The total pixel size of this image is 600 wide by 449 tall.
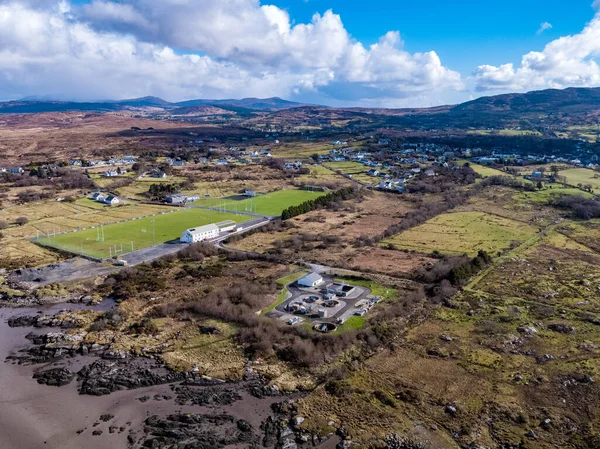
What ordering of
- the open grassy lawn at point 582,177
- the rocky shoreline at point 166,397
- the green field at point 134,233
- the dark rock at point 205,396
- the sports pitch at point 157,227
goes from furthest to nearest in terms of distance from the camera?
the open grassy lawn at point 582,177 → the sports pitch at point 157,227 → the green field at point 134,233 → the dark rock at point 205,396 → the rocky shoreline at point 166,397

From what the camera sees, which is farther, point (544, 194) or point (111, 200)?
point (544, 194)

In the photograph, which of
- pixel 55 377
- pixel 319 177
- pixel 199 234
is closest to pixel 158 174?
pixel 319 177

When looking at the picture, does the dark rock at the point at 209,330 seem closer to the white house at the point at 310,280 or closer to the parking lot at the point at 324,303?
the parking lot at the point at 324,303

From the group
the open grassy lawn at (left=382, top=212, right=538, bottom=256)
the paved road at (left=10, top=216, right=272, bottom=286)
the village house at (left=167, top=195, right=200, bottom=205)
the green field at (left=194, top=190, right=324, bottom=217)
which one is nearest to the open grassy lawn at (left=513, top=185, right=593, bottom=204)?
the open grassy lawn at (left=382, top=212, right=538, bottom=256)

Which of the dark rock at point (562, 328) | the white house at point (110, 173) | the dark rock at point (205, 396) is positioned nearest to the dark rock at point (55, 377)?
the dark rock at point (205, 396)

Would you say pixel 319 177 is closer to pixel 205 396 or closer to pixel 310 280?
pixel 310 280

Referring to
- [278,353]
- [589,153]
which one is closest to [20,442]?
[278,353]
